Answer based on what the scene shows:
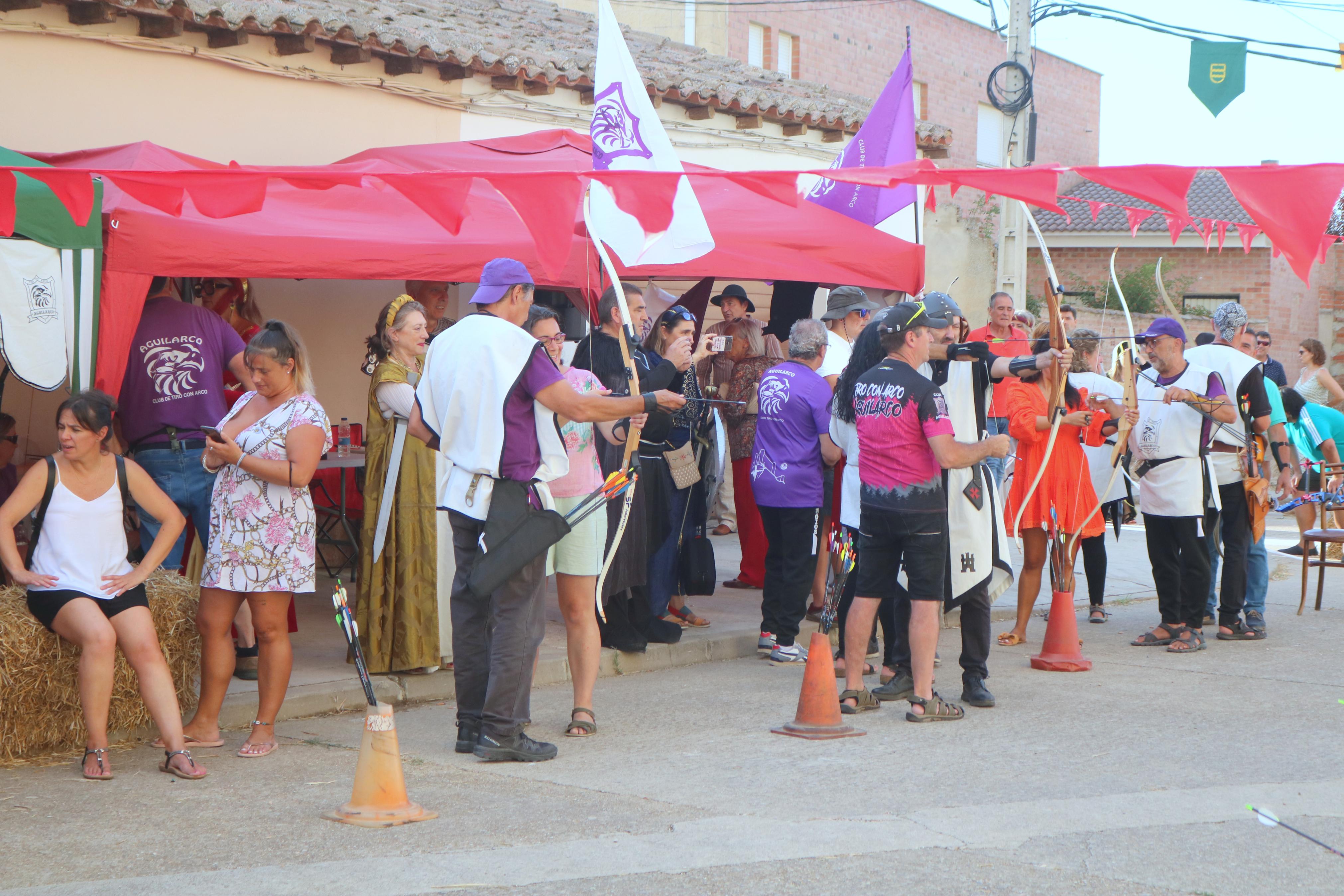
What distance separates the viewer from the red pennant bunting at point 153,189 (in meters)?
5.88

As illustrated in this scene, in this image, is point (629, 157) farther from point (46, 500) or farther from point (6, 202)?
point (46, 500)

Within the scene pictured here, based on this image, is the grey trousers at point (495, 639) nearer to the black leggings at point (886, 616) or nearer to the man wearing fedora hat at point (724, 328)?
the black leggings at point (886, 616)

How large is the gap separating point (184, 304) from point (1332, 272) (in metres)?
31.7

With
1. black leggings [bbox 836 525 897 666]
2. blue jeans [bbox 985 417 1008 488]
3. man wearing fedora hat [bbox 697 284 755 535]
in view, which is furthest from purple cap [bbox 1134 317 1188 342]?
man wearing fedora hat [bbox 697 284 755 535]

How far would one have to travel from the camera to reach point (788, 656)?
306 inches

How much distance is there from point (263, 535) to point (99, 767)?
110 centimetres

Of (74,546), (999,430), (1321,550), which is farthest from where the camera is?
(999,430)

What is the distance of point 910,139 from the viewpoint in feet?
27.5

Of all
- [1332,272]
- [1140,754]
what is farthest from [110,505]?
[1332,272]

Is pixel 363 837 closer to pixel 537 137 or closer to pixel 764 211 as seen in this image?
pixel 764 211

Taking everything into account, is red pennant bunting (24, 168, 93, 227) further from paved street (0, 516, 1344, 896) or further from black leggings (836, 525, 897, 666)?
black leggings (836, 525, 897, 666)

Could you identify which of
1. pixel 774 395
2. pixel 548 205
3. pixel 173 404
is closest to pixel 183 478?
pixel 173 404

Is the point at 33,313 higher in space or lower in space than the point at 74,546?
higher

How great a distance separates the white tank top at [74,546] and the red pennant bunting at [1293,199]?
4.89 metres
